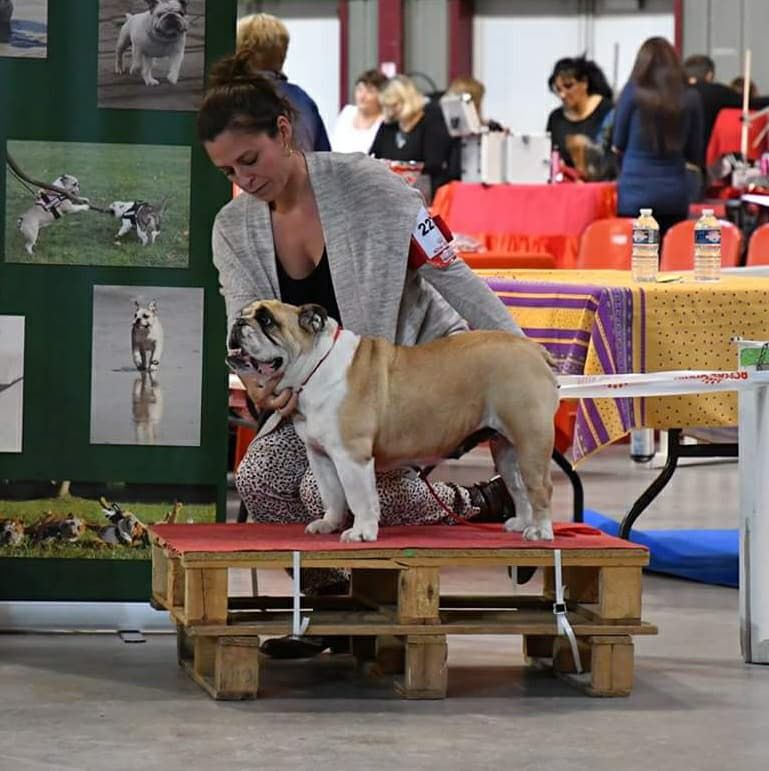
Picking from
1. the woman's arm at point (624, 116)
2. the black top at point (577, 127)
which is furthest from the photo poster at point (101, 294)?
the black top at point (577, 127)

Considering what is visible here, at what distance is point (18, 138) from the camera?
3.99 metres

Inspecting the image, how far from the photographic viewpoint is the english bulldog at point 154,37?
3.98m

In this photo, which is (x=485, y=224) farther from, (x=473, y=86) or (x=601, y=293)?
(x=601, y=293)

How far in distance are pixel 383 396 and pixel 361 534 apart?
25cm

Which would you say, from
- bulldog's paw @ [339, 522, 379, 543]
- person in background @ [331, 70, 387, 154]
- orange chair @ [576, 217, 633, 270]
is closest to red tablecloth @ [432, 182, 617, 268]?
person in background @ [331, 70, 387, 154]

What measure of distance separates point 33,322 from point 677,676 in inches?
57.3

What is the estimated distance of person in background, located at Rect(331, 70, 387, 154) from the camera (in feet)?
36.3

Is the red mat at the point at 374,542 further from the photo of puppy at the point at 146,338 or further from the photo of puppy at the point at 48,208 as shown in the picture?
the photo of puppy at the point at 48,208

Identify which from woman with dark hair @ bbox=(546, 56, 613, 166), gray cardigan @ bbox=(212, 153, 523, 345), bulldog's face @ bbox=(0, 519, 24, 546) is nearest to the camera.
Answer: gray cardigan @ bbox=(212, 153, 523, 345)

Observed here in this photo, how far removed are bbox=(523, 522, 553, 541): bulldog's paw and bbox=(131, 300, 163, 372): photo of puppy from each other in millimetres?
908

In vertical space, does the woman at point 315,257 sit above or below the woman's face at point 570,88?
below

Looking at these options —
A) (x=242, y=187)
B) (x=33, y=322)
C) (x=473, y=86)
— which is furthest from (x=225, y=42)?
(x=473, y=86)

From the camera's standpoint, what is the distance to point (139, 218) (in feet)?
13.2

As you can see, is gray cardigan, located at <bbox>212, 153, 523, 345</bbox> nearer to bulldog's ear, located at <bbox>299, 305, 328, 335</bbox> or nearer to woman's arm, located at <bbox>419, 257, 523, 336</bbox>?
woman's arm, located at <bbox>419, 257, 523, 336</bbox>
